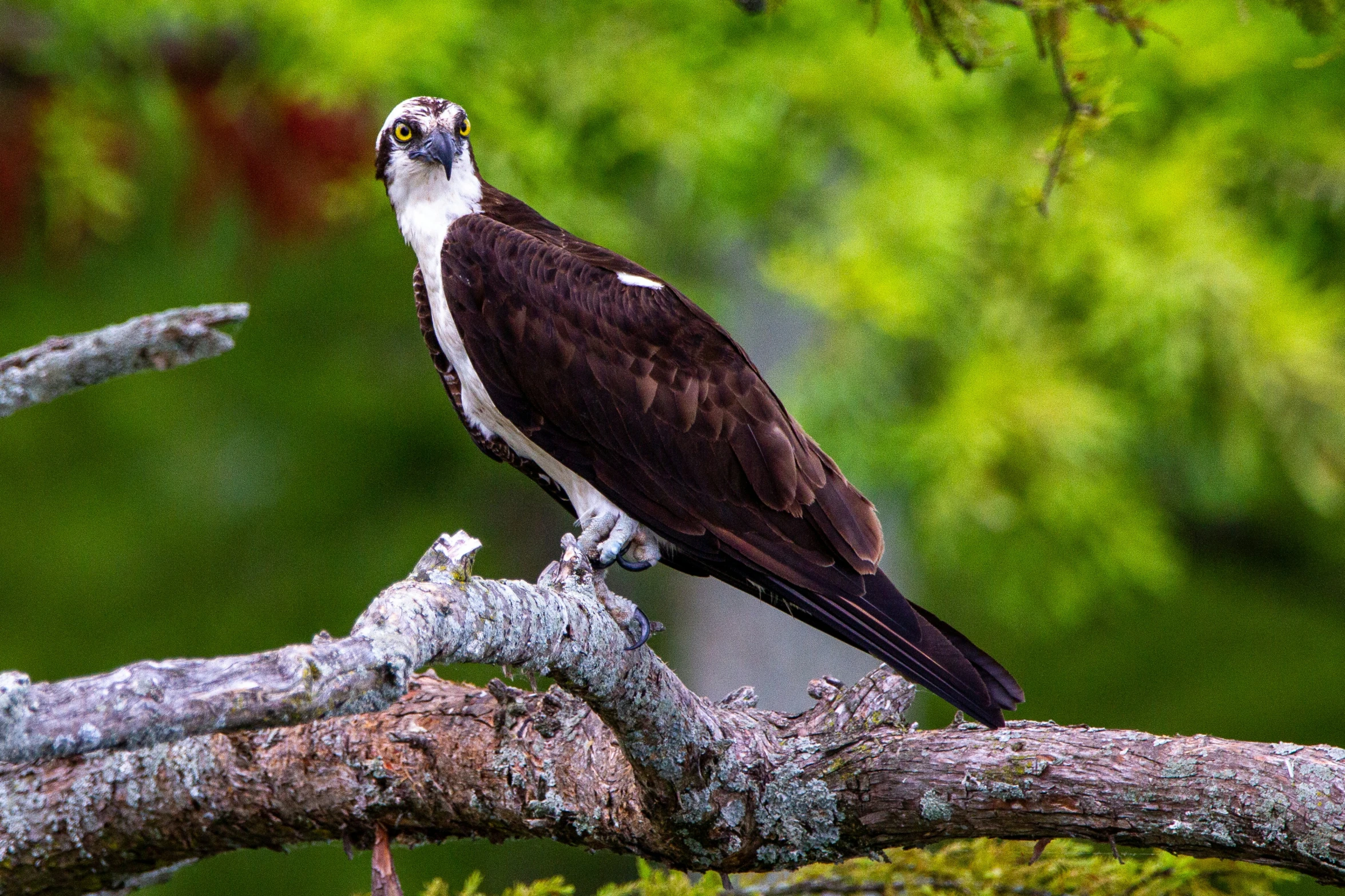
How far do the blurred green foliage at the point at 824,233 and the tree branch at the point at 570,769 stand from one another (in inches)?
135

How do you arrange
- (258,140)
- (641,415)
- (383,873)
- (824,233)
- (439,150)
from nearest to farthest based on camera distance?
1. (383,873)
2. (641,415)
3. (439,150)
4. (824,233)
5. (258,140)

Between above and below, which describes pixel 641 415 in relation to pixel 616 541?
above

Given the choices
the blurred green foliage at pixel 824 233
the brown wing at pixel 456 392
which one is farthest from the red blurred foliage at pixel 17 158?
the brown wing at pixel 456 392

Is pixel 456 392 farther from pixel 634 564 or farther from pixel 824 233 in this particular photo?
pixel 824 233

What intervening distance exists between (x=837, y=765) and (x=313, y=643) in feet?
3.99

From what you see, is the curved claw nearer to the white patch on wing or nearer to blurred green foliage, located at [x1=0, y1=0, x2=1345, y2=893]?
the white patch on wing

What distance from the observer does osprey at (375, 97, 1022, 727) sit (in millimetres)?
3363

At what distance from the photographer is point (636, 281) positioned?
11.7ft

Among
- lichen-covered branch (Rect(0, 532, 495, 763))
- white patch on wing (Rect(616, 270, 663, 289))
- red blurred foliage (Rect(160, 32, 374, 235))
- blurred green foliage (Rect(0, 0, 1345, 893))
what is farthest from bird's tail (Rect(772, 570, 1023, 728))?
red blurred foliage (Rect(160, 32, 374, 235))

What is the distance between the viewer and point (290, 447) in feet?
30.5

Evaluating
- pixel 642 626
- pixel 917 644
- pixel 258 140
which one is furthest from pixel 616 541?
pixel 258 140

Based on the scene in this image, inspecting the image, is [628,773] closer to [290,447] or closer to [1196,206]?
[1196,206]

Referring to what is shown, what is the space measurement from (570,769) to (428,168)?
1.78 m

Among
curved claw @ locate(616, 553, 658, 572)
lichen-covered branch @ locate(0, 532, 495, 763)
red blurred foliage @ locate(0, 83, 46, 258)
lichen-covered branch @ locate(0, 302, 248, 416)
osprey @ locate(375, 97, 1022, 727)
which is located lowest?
lichen-covered branch @ locate(0, 532, 495, 763)
